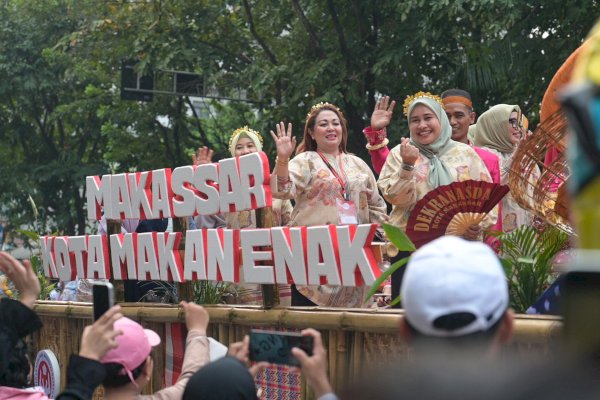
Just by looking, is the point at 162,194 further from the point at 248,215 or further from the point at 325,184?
the point at 248,215

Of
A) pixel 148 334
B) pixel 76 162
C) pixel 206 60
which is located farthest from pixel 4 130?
pixel 148 334

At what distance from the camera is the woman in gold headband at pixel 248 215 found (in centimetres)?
632

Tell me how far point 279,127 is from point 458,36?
826 cm

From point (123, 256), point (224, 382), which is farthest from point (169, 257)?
point (224, 382)

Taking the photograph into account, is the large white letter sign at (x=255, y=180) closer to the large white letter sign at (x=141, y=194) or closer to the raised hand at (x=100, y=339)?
the large white letter sign at (x=141, y=194)

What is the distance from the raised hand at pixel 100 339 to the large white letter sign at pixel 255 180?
2037 mm

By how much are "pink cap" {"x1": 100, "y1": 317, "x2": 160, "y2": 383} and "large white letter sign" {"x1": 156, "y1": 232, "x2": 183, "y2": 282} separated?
2.23 metres

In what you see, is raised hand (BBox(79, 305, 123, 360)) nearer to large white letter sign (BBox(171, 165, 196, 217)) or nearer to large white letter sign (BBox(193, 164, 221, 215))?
large white letter sign (BBox(193, 164, 221, 215))

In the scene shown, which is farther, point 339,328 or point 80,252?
point 80,252

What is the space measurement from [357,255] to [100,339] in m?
1.74

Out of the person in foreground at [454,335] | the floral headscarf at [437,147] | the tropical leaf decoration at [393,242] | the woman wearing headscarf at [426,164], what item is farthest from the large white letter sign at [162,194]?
the person in foreground at [454,335]


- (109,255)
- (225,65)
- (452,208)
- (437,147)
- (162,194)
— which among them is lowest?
(109,255)

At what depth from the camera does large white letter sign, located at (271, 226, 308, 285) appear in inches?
202

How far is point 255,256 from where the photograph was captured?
5.36 metres
